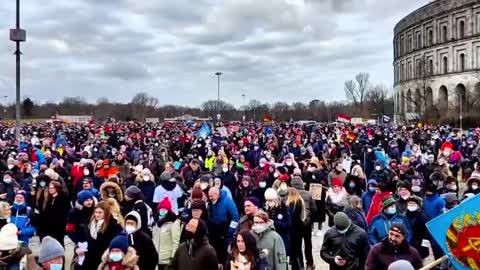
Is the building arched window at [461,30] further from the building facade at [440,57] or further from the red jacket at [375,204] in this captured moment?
the red jacket at [375,204]

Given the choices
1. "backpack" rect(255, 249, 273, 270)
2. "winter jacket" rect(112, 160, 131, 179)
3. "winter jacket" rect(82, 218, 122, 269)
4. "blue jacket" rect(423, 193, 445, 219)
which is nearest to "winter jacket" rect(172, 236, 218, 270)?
"backpack" rect(255, 249, 273, 270)

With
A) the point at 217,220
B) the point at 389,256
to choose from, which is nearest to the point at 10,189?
the point at 217,220

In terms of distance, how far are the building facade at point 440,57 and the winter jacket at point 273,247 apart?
64.6m

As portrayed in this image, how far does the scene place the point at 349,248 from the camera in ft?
22.9

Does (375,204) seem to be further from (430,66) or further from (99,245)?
(430,66)

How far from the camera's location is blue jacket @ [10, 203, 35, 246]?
9.22 metres

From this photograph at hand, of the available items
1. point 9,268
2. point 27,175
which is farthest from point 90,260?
point 27,175

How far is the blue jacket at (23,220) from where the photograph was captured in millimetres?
9224

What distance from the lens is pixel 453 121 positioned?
63.3 metres

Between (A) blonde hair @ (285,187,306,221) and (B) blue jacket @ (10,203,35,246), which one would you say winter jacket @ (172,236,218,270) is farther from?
(B) blue jacket @ (10,203,35,246)

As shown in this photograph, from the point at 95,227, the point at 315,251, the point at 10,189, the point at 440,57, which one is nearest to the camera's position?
the point at 95,227

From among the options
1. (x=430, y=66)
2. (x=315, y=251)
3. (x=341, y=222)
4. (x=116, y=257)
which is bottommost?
(x=315, y=251)

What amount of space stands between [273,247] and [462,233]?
2389mm

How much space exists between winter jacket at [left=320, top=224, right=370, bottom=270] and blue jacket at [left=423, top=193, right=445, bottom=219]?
3.01 meters
